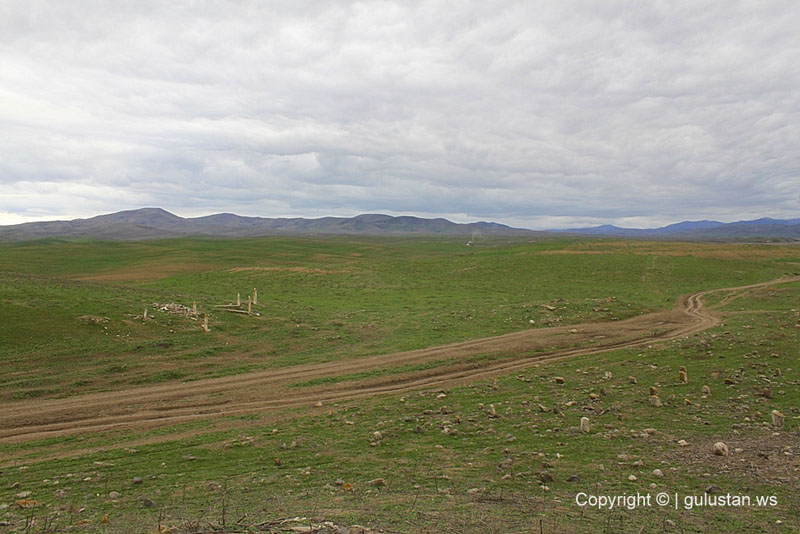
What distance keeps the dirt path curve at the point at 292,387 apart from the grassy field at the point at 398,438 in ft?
3.12

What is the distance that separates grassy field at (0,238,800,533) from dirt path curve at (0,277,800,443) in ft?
3.12

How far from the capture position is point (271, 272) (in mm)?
69562

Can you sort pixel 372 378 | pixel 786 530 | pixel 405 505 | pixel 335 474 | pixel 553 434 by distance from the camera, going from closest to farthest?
pixel 786 530
pixel 405 505
pixel 335 474
pixel 553 434
pixel 372 378

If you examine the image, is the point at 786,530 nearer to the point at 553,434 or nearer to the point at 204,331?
the point at 553,434

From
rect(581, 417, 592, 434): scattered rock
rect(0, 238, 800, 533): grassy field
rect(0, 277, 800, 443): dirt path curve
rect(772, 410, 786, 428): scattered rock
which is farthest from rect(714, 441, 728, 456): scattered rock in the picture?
rect(0, 277, 800, 443): dirt path curve

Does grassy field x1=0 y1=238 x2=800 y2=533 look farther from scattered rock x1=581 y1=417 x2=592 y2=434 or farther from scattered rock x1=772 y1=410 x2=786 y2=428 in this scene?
scattered rock x1=581 y1=417 x2=592 y2=434

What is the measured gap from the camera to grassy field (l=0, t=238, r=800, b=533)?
8055 millimetres

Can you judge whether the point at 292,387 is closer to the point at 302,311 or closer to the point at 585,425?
the point at 585,425

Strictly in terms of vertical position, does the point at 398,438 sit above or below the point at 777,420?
below

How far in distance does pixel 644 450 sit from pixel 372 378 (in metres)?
10.6

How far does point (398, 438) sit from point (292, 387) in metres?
7.14

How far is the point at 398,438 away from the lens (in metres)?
12.2

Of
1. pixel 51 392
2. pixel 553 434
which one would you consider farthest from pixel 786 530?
pixel 51 392

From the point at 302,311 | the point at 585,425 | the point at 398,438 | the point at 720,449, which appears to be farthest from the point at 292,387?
the point at 302,311
